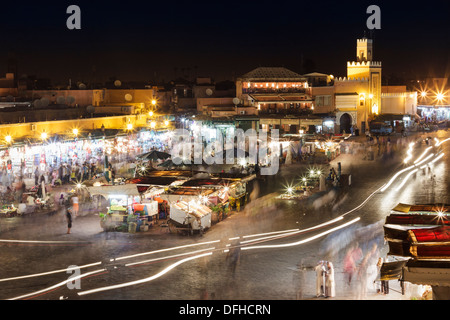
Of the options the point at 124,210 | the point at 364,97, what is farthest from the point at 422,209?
the point at 364,97

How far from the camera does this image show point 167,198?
17.2 meters

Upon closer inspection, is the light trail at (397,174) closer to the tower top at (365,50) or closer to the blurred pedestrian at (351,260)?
the blurred pedestrian at (351,260)

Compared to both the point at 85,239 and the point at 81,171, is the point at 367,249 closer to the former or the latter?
the point at 85,239

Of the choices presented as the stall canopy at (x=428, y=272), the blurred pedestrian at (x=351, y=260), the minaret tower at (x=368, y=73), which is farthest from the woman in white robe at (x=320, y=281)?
the minaret tower at (x=368, y=73)

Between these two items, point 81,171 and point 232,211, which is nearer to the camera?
point 232,211

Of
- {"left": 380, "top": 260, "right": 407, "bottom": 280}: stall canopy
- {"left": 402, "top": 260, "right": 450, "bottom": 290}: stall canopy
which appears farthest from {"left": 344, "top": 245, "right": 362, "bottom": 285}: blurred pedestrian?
{"left": 402, "top": 260, "right": 450, "bottom": 290}: stall canopy

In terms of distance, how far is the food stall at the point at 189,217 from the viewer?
1580 centimetres

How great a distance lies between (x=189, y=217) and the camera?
15.8m

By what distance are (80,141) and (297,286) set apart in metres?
17.9

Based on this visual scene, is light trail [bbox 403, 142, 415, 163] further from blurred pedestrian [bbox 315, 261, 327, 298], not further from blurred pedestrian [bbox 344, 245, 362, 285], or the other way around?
blurred pedestrian [bbox 315, 261, 327, 298]

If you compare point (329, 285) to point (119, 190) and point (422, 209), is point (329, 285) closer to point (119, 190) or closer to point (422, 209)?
point (422, 209)

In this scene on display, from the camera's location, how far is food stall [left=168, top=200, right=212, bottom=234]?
15.8 m

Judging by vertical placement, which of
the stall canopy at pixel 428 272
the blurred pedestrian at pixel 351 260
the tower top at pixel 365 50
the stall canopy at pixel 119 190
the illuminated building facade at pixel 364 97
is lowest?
the blurred pedestrian at pixel 351 260

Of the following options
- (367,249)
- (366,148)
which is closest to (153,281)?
(367,249)
